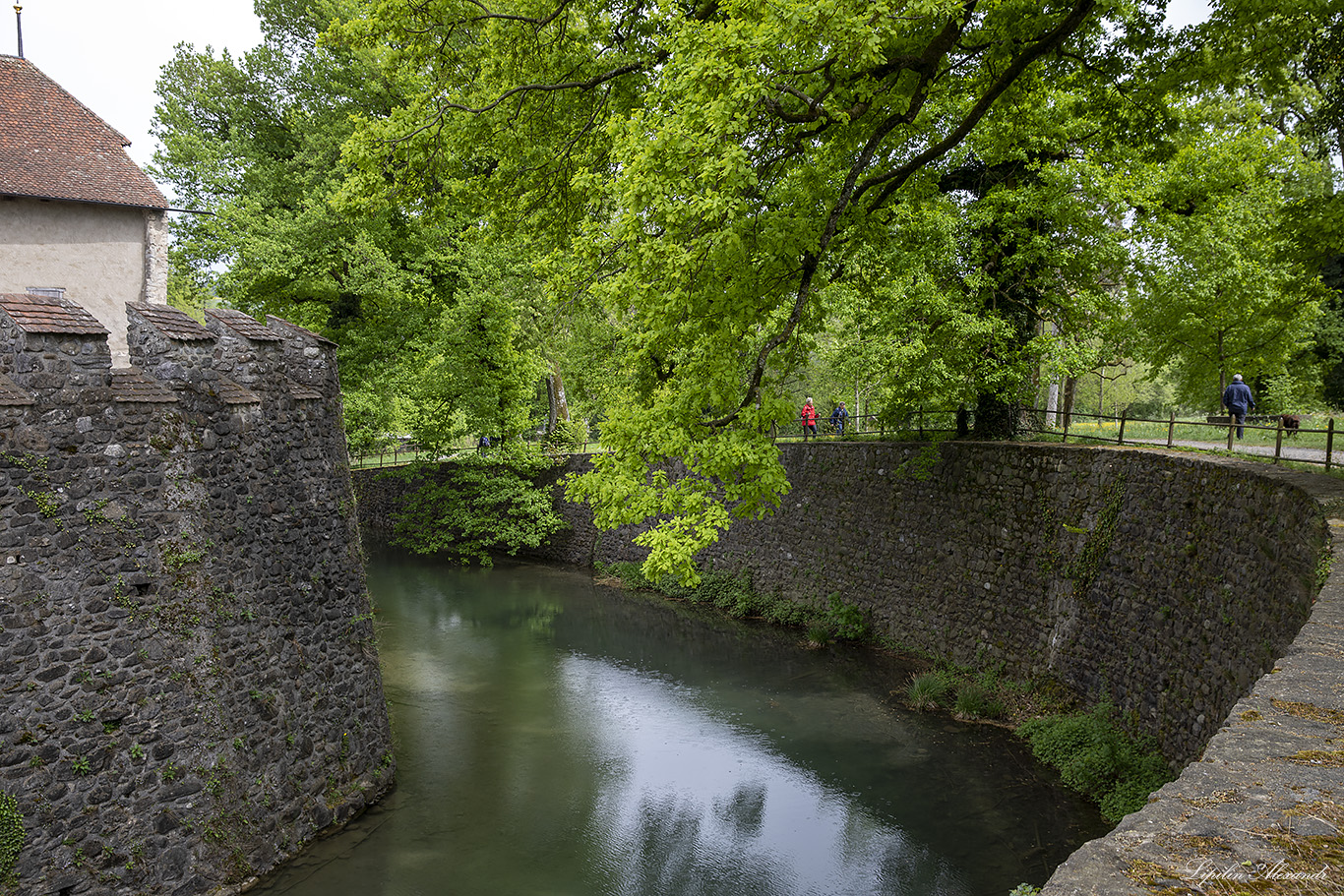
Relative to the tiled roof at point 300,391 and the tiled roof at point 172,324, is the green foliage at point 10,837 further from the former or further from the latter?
the tiled roof at point 300,391

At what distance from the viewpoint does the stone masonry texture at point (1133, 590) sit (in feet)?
9.64

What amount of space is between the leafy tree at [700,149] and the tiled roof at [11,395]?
504cm

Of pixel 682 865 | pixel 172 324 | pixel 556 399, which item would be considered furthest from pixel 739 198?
pixel 556 399

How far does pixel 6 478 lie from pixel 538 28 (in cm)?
816

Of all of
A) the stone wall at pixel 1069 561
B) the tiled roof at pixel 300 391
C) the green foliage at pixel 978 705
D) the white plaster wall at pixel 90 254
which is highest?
the white plaster wall at pixel 90 254

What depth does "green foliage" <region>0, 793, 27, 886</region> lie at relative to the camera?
6.71 m

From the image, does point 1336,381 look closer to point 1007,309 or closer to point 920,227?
point 1007,309

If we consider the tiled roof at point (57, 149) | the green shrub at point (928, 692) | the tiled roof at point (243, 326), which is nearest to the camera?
the tiled roof at point (243, 326)

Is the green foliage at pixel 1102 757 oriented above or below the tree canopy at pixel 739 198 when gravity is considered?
below

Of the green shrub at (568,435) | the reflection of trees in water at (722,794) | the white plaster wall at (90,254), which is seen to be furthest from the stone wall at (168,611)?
the green shrub at (568,435)

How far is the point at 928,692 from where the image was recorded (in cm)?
1360

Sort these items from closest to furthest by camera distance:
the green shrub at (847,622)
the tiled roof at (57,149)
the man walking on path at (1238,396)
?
the tiled roof at (57,149), the man walking on path at (1238,396), the green shrub at (847,622)

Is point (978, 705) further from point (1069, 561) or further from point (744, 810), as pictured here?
point (744, 810)

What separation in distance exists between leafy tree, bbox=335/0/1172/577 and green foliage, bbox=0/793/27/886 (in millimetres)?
5581
